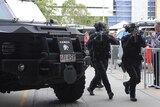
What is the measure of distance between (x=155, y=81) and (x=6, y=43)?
5.38 meters

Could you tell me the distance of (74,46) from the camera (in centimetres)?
870

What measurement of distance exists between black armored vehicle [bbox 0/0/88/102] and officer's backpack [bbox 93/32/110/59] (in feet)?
4.17

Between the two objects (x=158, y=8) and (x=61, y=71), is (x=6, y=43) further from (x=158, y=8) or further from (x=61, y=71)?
(x=158, y=8)

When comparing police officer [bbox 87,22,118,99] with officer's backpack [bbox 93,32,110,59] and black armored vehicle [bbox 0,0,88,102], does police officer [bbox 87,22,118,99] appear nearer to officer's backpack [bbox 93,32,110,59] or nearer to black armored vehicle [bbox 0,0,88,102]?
officer's backpack [bbox 93,32,110,59]

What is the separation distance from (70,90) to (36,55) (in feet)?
6.18

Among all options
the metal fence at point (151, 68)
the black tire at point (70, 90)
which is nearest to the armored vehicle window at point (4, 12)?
the black tire at point (70, 90)

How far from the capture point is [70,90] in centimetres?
953

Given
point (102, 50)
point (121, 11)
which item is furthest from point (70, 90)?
point (121, 11)

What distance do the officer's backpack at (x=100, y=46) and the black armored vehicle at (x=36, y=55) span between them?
1272 millimetres

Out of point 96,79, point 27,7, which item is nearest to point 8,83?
point 27,7

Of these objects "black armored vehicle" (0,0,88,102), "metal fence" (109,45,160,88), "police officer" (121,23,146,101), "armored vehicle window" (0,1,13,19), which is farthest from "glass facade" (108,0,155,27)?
"black armored vehicle" (0,0,88,102)

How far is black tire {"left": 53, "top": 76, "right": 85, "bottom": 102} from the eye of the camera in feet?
31.0

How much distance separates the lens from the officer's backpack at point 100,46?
1007 cm

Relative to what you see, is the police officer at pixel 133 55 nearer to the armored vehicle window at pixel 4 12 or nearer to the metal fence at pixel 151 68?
the metal fence at pixel 151 68
